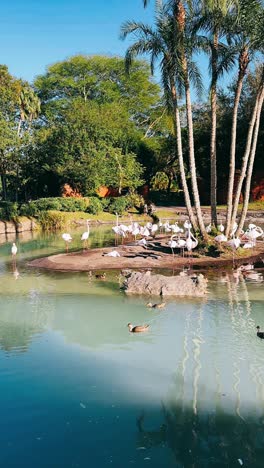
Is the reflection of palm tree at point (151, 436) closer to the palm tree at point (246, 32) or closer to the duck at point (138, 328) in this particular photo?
the duck at point (138, 328)

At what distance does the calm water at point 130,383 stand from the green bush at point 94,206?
2739 centimetres

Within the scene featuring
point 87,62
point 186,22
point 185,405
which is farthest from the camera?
point 87,62

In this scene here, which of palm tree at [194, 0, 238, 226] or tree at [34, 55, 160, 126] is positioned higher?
tree at [34, 55, 160, 126]

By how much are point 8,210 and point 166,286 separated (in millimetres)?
23637

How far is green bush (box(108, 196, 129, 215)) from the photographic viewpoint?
42.8 metres

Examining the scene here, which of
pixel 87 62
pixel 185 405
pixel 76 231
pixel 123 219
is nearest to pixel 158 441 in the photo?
pixel 185 405

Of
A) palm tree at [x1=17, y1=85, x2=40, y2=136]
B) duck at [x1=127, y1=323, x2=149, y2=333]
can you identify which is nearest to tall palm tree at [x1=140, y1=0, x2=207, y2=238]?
duck at [x1=127, y1=323, x2=149, y2=333]

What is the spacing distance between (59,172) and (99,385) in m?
35.4

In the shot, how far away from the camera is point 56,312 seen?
42.7 ft

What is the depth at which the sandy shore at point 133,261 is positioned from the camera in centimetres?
1864

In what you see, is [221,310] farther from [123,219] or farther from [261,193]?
[261,193]

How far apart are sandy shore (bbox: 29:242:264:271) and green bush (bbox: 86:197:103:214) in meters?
20.5

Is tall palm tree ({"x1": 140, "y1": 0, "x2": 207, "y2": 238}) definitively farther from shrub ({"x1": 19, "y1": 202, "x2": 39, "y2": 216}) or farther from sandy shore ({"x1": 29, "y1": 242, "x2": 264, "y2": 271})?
shrub ({"x1": 19, "y1": 202, "x2": 39, "y2": 216})

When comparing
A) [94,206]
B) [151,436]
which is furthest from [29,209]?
[151,436]
